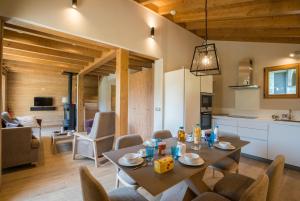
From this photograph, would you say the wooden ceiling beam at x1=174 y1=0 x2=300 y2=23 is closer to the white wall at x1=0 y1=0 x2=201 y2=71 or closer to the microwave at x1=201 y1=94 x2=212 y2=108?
the white wall at x1=0 y1=0 x2=201 y2=71

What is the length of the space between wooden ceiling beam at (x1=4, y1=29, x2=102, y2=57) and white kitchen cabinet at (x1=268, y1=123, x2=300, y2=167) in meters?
4.38

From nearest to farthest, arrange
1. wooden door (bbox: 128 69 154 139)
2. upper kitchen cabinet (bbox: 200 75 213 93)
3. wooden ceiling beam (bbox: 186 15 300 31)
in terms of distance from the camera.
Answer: wooden ceiling beam (bbox: 186 15 300 31) < upper kitchen cabinet (bbox: 200 75 213 93) < wooden door (bbox: 128 69 154 139)

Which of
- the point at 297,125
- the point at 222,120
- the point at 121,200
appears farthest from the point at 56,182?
the point at 297,125

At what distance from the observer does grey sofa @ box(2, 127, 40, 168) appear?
9.00 feet

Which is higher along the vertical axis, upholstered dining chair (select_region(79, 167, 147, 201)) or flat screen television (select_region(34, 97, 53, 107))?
flat screen television (select_region(34, 97, 53, 107))

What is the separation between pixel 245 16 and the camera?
2.96 metres

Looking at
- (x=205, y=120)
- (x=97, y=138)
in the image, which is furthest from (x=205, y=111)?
(x=97, y=138)

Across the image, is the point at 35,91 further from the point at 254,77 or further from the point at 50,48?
the point at 254,77

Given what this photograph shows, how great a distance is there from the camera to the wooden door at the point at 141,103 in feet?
14.6

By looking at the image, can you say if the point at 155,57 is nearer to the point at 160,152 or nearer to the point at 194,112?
the point at 194,112

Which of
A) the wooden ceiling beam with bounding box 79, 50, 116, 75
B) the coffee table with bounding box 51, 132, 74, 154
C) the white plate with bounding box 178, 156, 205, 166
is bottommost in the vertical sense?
the coffee table with bounding box 51, 132, 74, 154

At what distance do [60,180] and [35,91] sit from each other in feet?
20.4

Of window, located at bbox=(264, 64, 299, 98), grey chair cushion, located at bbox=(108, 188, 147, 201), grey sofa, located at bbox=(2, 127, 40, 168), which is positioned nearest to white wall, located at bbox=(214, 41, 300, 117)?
window, located at bbox=(264, 64, 299, 98)

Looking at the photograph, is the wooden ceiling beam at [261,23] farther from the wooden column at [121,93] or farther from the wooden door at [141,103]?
the wooden column at [121,93]
